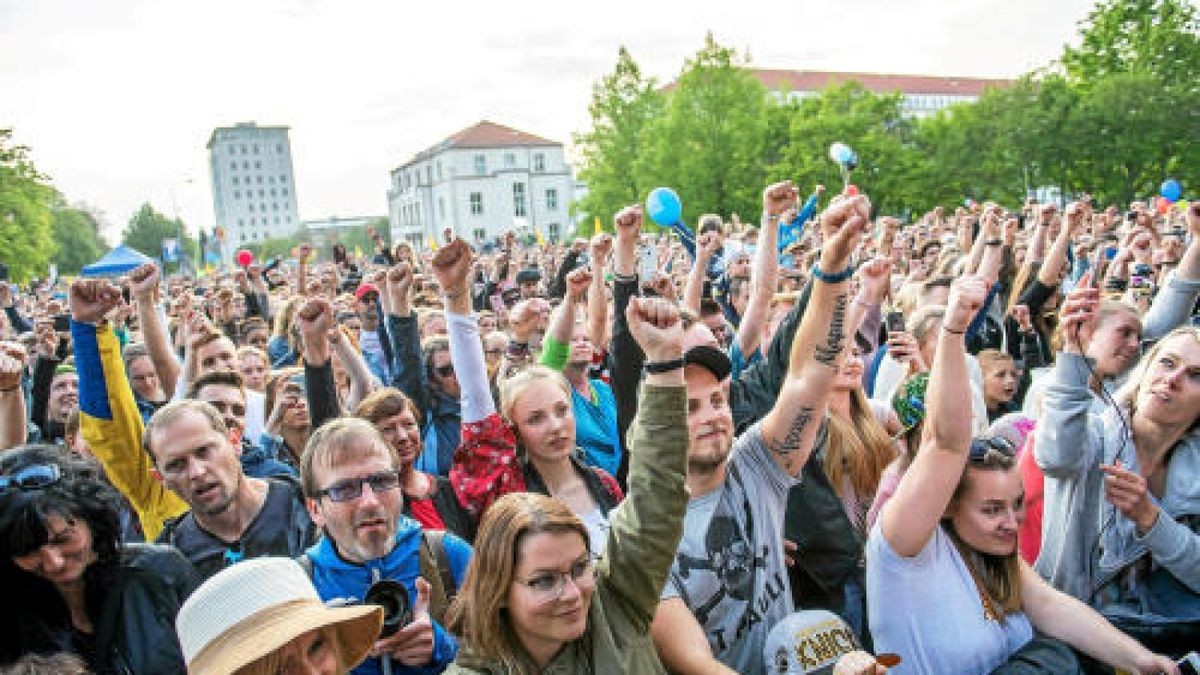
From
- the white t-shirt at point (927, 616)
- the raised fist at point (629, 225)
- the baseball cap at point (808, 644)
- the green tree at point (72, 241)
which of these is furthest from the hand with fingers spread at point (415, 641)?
the green tree at point (72, 241)

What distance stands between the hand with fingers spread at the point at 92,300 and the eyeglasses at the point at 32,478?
3.77 ft

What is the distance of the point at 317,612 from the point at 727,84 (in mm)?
40023

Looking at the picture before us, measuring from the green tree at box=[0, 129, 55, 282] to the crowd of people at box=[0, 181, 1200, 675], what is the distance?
3922 centimetres

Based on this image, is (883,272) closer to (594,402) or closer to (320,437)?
(594,402)

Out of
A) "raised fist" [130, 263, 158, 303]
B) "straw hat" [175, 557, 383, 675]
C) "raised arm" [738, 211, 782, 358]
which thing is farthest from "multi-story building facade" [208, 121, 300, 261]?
"straw hat" [175, 557, 383, 675]

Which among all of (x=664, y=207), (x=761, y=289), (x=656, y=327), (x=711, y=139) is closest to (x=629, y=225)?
(x=761, y=289)

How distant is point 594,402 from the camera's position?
13.6ft

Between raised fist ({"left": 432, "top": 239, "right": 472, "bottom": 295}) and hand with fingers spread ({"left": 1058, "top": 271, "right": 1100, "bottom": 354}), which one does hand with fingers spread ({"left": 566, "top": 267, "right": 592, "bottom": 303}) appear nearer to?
raised fist ({"left": 432, "top": 239, "right": 472, "bottom": 295})

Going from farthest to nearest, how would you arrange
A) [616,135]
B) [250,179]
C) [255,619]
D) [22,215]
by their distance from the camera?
[250,179] → [616,135] → [22,215] → [255,619]

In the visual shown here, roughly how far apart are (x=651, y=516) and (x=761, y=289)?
7.18 ft

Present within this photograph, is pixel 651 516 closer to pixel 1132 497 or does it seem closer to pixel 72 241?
pixel 1132 497

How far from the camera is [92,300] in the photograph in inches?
135

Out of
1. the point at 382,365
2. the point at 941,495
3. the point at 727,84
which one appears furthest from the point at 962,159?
the point at 941,495

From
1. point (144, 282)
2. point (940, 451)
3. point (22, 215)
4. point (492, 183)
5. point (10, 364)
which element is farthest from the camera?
point (492, 183)
